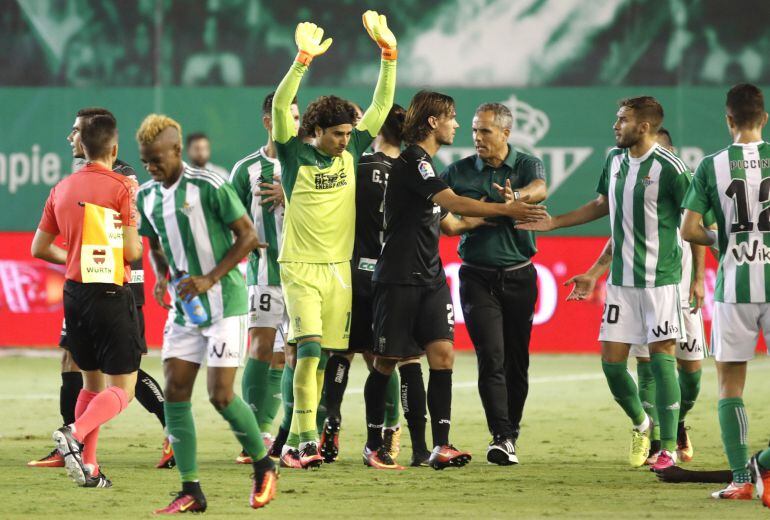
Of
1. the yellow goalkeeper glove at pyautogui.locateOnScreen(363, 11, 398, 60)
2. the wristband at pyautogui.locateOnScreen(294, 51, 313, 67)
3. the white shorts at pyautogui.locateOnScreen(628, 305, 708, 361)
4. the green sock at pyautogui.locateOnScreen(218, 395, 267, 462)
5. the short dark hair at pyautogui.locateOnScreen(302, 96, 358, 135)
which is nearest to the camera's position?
the green sock at pyautogui.locateOnScreen(218, 395, 267, 462)

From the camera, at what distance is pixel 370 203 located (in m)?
8.45

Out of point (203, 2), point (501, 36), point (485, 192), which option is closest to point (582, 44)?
point (501, 36)

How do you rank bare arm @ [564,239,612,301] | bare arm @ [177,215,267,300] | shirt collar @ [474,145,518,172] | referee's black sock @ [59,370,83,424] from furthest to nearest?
shirt collar @ [474,145,518,172]
referee's black sock @ [59,370,83,424]
bare arm @ [564,239,612,301]
bare arm @ [177,215,267,300]

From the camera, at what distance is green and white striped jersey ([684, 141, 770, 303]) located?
22.6 ft

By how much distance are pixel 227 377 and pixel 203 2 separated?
39.8 feet

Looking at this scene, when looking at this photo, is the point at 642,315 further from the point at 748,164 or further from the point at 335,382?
the point at 335,382

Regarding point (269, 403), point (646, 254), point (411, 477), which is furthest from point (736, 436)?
point (269, 403)

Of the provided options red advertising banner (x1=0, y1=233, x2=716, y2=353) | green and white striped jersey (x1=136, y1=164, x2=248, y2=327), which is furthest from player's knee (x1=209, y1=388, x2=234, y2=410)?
red advertising banner (x1=0, y1=233, x2=716, y2=353)

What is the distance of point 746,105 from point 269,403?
3601mm

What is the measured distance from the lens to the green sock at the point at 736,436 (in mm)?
6957

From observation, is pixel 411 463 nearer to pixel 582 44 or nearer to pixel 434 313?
pixel 434 313

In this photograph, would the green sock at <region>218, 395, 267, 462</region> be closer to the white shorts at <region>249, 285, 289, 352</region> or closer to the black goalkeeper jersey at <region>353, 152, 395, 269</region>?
the black goalkeeper jersey at <region>353, 152, 395, 269</region>

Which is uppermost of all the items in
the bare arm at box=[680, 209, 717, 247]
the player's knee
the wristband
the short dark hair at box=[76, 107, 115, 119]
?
the wristband

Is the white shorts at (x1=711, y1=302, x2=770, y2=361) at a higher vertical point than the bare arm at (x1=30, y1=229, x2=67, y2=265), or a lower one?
lower
